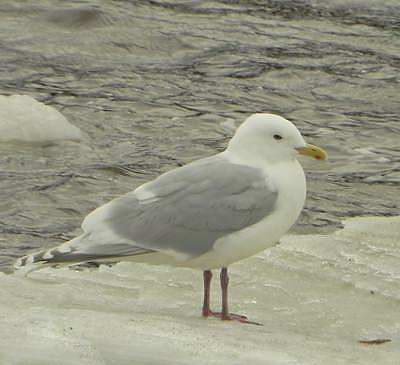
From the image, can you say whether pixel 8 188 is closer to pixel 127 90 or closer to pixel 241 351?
pixel 127 90

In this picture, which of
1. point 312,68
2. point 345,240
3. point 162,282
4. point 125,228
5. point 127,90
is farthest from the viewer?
point 312,68

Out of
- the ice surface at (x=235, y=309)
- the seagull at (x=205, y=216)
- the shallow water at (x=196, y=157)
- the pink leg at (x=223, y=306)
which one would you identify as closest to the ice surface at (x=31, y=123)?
the shallow water at (x=196, y=157)

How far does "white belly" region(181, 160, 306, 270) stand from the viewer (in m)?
5.78

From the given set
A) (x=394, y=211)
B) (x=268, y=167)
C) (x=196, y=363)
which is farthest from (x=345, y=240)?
(x=196, y=363)

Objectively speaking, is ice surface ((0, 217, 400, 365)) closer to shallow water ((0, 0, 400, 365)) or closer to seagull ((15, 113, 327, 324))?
shallow water ((0, 0, 400, 365))

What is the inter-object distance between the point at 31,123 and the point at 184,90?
167 cm

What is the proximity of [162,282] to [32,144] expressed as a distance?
9.64ft

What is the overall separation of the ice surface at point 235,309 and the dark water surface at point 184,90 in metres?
0.76

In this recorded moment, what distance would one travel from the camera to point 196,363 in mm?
4852

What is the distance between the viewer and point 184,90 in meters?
10.7

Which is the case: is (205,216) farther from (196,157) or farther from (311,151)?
(196,157)

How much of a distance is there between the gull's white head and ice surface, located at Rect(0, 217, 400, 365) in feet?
2.54

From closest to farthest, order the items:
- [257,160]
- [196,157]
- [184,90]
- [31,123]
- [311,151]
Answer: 1. [257,160]
2. [311,151]
3. [196,157]
4. [31,123]
5. [184,90]

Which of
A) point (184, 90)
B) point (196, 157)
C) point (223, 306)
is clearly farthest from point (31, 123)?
point (223, 306)
